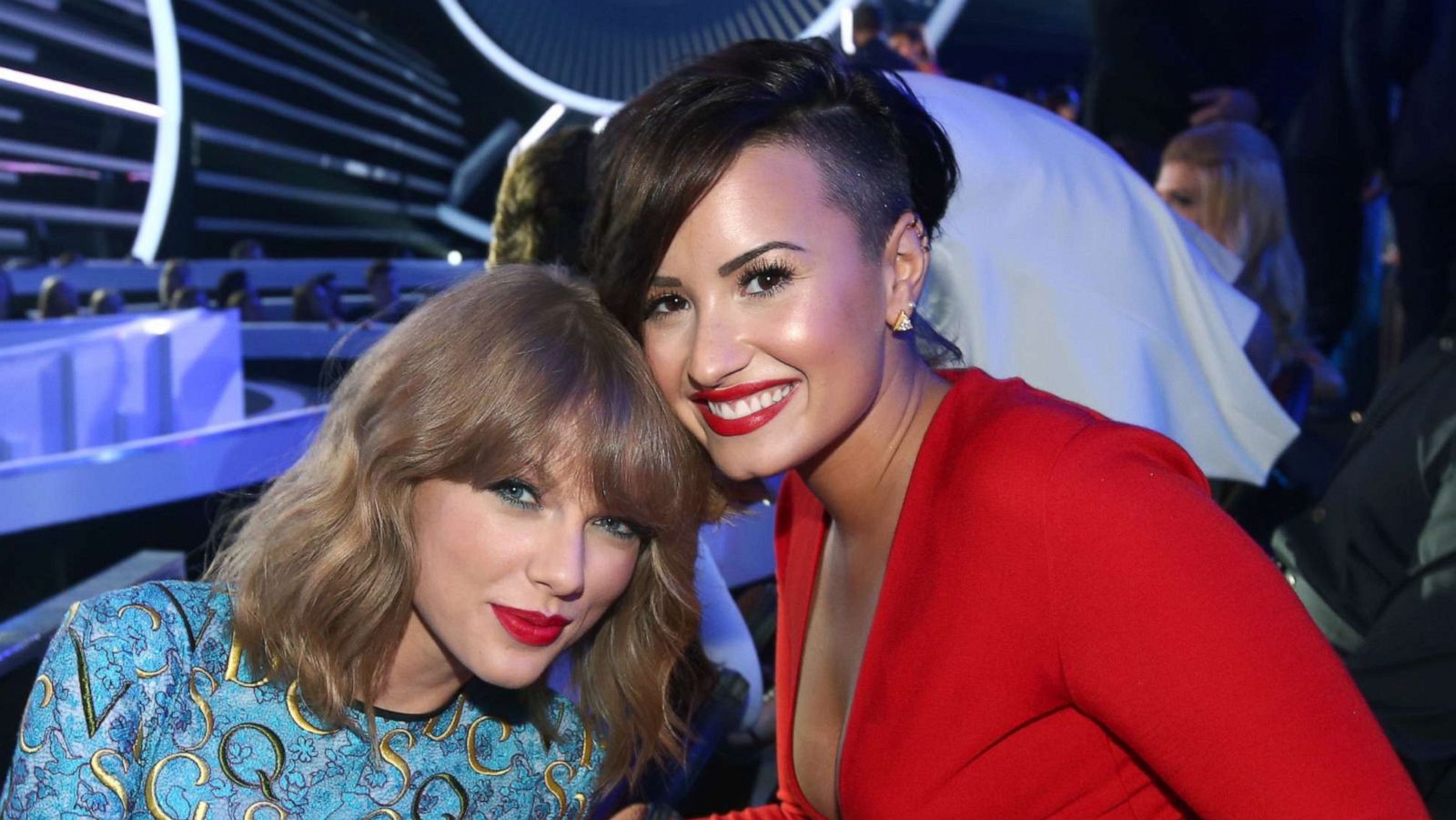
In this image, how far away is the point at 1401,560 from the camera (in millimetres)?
1841

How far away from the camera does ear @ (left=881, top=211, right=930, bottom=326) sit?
1391 mm

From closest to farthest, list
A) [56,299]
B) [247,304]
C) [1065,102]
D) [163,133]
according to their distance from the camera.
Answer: [56,299]
[163,133]
[247,304]
[1065,102]

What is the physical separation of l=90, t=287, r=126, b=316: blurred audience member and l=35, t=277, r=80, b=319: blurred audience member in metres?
0.07

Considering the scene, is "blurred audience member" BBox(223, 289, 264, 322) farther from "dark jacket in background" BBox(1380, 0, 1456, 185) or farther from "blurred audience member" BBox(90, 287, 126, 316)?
"dark jacket in background" BBox(1380, 0, 1456, 185)

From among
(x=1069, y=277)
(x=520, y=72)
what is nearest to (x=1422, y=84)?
(x=1069, y=277)

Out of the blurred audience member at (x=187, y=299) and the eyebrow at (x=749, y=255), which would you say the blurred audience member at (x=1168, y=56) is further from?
the eyebrow at (x=749, y=255)

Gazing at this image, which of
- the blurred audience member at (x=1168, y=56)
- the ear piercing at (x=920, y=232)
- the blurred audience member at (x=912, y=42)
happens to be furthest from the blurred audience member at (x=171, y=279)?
the blurred audience member at (x=1168, y=56)

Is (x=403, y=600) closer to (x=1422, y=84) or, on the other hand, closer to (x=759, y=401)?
(x=759, y=401)

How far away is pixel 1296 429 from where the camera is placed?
215 cm

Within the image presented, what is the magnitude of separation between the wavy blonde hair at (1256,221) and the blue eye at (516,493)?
2.48 m

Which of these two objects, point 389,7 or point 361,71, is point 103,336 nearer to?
point 361,71

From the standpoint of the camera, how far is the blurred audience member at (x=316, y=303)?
3127 millimetres

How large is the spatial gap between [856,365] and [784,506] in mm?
494

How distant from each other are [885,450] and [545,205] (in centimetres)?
115
